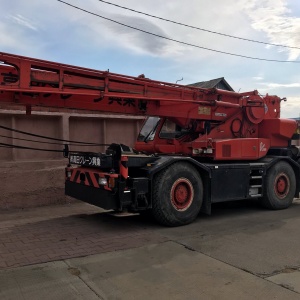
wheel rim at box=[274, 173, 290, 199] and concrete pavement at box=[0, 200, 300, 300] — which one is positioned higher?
wheel rim at box=[274, 173, 290, 199]

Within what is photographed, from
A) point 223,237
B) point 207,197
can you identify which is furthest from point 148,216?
point 223,237

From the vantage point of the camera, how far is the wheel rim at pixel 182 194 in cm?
725

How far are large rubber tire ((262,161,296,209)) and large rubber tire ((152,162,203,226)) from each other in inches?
88.4

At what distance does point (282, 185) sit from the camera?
9.35 meters

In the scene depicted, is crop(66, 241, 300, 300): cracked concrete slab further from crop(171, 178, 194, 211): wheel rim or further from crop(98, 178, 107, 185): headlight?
crop(171, 178, 194, 211): wheel rim

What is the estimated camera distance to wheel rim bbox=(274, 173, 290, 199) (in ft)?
30.3

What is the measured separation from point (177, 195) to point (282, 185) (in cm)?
348

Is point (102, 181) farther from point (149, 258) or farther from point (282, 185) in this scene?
point (282, 185)

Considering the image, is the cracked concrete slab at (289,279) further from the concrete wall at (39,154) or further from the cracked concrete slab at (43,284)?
the concrete wall at (39,154)

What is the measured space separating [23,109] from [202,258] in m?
6.23

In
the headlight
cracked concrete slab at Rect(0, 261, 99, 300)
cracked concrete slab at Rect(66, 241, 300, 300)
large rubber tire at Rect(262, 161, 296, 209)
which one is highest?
the headlight

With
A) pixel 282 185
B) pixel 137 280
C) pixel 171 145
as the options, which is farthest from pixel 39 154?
pixel 282 185

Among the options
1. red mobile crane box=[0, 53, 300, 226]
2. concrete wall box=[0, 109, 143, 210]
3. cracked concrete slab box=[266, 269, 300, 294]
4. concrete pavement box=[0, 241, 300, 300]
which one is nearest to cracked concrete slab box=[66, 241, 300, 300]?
concrete pavement box=[0, 241, 300, 300]

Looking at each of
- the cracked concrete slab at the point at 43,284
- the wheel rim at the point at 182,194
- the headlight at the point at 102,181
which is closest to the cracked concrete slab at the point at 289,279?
the cracked concrete slab at the point at 43,284
